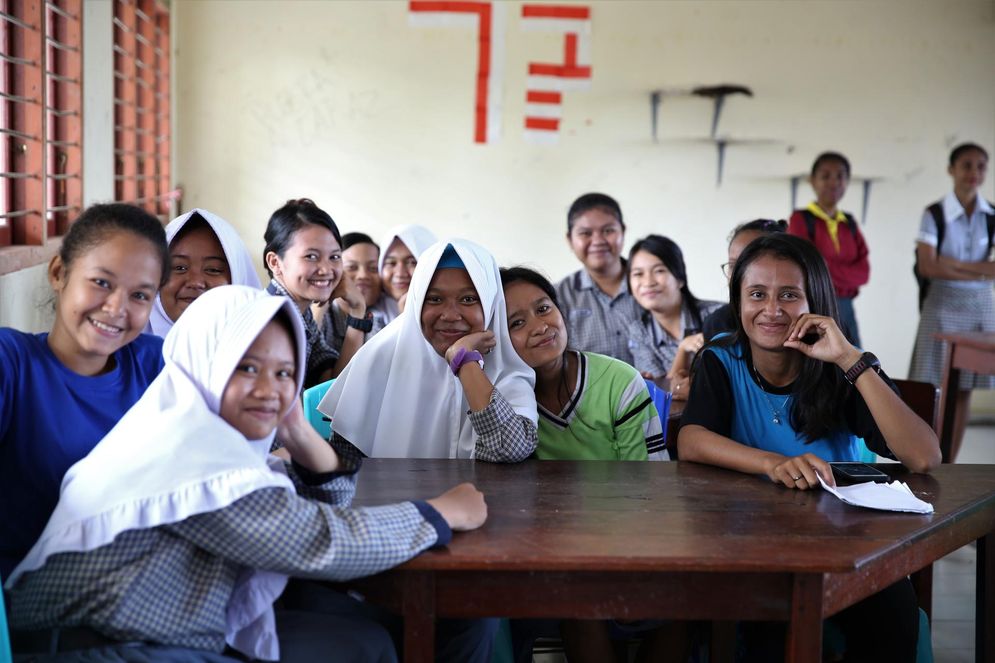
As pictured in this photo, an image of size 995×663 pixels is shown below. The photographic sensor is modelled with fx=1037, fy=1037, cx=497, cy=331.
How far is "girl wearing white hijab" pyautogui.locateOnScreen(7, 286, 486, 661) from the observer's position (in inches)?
57.3

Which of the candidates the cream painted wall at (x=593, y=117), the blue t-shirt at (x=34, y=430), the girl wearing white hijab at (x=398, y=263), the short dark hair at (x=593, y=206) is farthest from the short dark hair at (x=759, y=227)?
the cream painted wall at (x=593, y=117)

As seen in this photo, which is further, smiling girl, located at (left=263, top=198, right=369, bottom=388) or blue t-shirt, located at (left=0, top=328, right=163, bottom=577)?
smiling girl, located at (left=263, top=198, right=369, bottom=388)

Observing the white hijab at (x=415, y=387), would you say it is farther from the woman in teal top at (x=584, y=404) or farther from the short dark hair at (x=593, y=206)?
the short dark hair at (x=593, y=206)

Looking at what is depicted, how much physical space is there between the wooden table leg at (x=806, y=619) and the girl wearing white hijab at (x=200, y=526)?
0.54m

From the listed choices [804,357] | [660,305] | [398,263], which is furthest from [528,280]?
[398,263]

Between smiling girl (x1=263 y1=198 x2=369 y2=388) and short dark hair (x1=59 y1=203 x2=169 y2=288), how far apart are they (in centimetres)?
119

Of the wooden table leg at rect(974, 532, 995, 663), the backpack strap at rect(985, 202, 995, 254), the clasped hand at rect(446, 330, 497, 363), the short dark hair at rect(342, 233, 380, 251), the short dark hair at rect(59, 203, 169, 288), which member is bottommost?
the wooden table leg at rect(974, 532, 995, 663)

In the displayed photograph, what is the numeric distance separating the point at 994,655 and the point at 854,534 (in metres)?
0.73

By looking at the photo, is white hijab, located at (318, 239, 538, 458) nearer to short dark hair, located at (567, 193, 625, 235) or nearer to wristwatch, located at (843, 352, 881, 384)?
wristwatch, located at (843, 352, 881, 384)

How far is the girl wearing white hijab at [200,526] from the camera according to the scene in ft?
4.77

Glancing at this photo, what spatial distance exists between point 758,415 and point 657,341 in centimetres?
173

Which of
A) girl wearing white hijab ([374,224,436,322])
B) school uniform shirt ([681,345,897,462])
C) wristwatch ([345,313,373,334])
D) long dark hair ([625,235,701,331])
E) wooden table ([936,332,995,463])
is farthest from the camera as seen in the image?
wooden table ([936,332,995,463])

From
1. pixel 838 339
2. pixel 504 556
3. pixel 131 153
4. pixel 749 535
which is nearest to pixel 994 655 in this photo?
pixel 838 339

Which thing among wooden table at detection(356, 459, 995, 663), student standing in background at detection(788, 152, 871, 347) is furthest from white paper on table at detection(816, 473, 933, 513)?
student standing in background at detection(788, 152, 871, 347)
